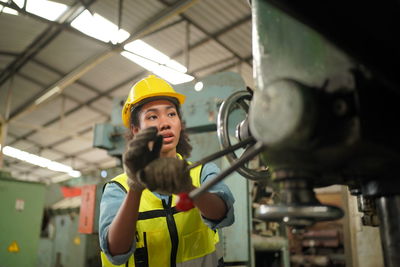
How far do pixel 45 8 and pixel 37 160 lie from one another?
22.2 feet

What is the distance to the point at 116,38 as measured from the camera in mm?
4750

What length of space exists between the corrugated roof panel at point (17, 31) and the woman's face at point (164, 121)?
4.24 metres

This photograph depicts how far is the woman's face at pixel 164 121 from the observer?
1.08 m

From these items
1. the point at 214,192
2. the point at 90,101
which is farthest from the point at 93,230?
the point at 90,101

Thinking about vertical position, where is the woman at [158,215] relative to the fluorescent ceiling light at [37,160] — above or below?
below

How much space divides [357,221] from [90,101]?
6397 mm

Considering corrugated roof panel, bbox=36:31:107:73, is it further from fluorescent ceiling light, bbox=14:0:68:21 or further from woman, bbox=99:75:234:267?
woman, bbox=99:75:234:267

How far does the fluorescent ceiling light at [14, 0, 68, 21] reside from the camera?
4270mm

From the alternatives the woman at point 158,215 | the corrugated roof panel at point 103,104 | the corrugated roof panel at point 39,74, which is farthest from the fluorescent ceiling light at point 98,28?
the woman at point 158,215

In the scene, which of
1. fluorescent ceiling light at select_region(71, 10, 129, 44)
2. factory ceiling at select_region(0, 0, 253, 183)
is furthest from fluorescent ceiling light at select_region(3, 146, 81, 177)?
Result: fluorescent ceiling light at select_region(71, 10, 129, 44)

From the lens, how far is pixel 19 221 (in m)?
3.41

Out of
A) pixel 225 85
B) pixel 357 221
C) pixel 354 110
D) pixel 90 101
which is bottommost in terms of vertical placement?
pixel 357 221

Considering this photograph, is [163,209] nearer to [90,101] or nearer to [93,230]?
[93,230]

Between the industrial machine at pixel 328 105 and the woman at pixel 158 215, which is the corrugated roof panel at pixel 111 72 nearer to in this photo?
the woman at pixel 158 215
